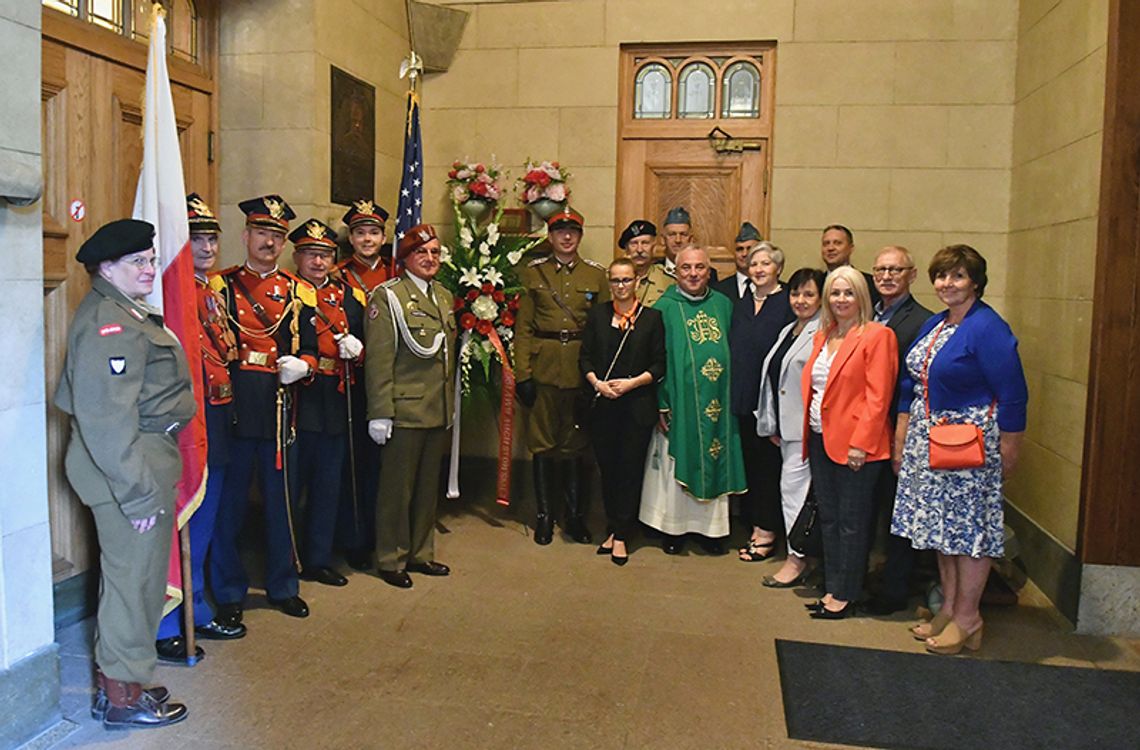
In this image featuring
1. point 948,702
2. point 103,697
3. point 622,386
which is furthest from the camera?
point 622,386

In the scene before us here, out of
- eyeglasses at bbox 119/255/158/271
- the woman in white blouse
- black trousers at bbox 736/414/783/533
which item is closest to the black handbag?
the woman in white blouse

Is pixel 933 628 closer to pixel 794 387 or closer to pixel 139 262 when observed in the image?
pixel 794 387

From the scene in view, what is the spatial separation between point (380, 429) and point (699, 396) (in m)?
1.49

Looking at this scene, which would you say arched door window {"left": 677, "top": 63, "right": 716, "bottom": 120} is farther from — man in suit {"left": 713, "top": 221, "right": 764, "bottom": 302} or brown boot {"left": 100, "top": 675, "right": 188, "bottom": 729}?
brown boot {"left": 100, "top": 675, "right": 188, "bottom": 729}

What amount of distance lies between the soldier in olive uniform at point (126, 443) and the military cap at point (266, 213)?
0.79 metres

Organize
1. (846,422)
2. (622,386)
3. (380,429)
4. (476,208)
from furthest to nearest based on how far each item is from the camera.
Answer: (476,208), (622,386), (380,429), (846,422)

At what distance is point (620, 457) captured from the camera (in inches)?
182

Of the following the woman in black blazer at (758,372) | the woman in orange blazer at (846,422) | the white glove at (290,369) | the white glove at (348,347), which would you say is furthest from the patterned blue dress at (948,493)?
the white glove at (290,369)

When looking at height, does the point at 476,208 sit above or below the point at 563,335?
above

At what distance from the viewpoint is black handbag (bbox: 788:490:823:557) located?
411 centimetres

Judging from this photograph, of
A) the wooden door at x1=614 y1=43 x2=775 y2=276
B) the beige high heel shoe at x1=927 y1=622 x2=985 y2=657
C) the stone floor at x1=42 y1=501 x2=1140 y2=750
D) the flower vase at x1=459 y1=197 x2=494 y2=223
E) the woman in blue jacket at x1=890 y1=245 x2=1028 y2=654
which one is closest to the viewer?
the stone floor at x1=42 y1=501 x2=1140 y2=750

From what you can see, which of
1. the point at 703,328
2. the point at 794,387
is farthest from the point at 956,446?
the point at 703,328

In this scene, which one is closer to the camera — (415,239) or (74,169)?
(74,169)

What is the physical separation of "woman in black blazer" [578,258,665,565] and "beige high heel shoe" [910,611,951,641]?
1.38 meters
